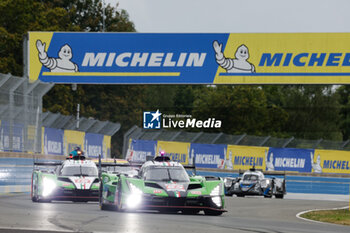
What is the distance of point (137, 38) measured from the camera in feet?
114

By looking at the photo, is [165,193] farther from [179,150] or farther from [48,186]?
[179,150]

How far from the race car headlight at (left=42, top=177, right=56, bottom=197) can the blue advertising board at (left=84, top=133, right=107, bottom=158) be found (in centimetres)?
1378

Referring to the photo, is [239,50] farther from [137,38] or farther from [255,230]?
[255,230]

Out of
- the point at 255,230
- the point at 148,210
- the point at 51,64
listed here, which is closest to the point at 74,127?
the point at 51,64

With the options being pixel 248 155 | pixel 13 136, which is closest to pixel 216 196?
pixel 13 136

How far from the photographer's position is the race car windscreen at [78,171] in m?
22.0

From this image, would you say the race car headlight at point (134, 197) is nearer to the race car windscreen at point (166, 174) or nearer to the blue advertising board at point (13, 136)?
the race car windscreen at point (166, 174)

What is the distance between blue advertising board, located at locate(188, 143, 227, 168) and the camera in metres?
41.8

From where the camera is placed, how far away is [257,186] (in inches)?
1284

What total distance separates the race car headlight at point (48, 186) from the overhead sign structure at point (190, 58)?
45.0 ft

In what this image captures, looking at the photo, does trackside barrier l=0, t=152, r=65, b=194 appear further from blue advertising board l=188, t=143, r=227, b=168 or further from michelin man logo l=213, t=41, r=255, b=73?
blue advertising board l=188, t=143, r=227, b=168

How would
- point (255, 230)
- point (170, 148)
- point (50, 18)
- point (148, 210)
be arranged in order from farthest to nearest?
point (50, 18), point (170, 148), point (148, 210), point (255, 230)

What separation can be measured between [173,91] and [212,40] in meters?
35.9

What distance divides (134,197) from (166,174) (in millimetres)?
1387
